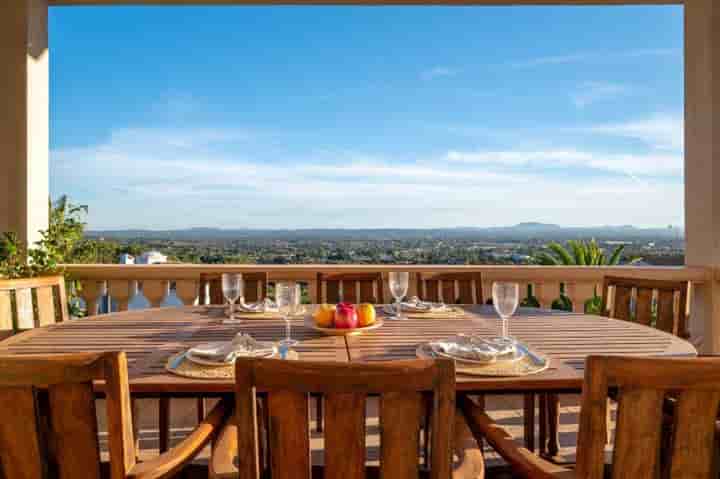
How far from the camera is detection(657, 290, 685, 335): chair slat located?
6.77ft

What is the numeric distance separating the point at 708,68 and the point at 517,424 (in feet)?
7.98

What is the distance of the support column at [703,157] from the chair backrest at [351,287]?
203 cm

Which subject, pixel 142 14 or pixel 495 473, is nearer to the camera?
pixel 495 473

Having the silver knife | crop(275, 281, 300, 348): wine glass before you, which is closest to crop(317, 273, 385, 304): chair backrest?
crop(275, 281, 300, 348): wine glass

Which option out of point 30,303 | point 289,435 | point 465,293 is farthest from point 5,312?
point 465,293

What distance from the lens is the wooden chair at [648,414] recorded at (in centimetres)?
81

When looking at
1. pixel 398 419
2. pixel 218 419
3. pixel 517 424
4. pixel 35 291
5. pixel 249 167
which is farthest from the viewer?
pixel 249 167

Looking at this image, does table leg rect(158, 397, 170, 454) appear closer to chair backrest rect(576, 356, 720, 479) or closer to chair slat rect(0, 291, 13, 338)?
chair slat rect(0, 291, 13, 338)

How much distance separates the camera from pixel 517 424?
2.60m

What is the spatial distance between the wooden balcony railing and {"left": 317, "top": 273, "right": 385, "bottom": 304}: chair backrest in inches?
18.7

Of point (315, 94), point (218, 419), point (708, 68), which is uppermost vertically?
point (315, 94)

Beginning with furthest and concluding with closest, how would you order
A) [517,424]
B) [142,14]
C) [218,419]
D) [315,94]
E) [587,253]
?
1. [315,94]
2. [142,14]
3. [587,253]
4. [517,424]
5. [218,419]

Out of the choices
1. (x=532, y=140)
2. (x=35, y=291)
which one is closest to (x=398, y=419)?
(x=35, y=291)

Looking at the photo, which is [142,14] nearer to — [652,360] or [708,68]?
[708,68]
